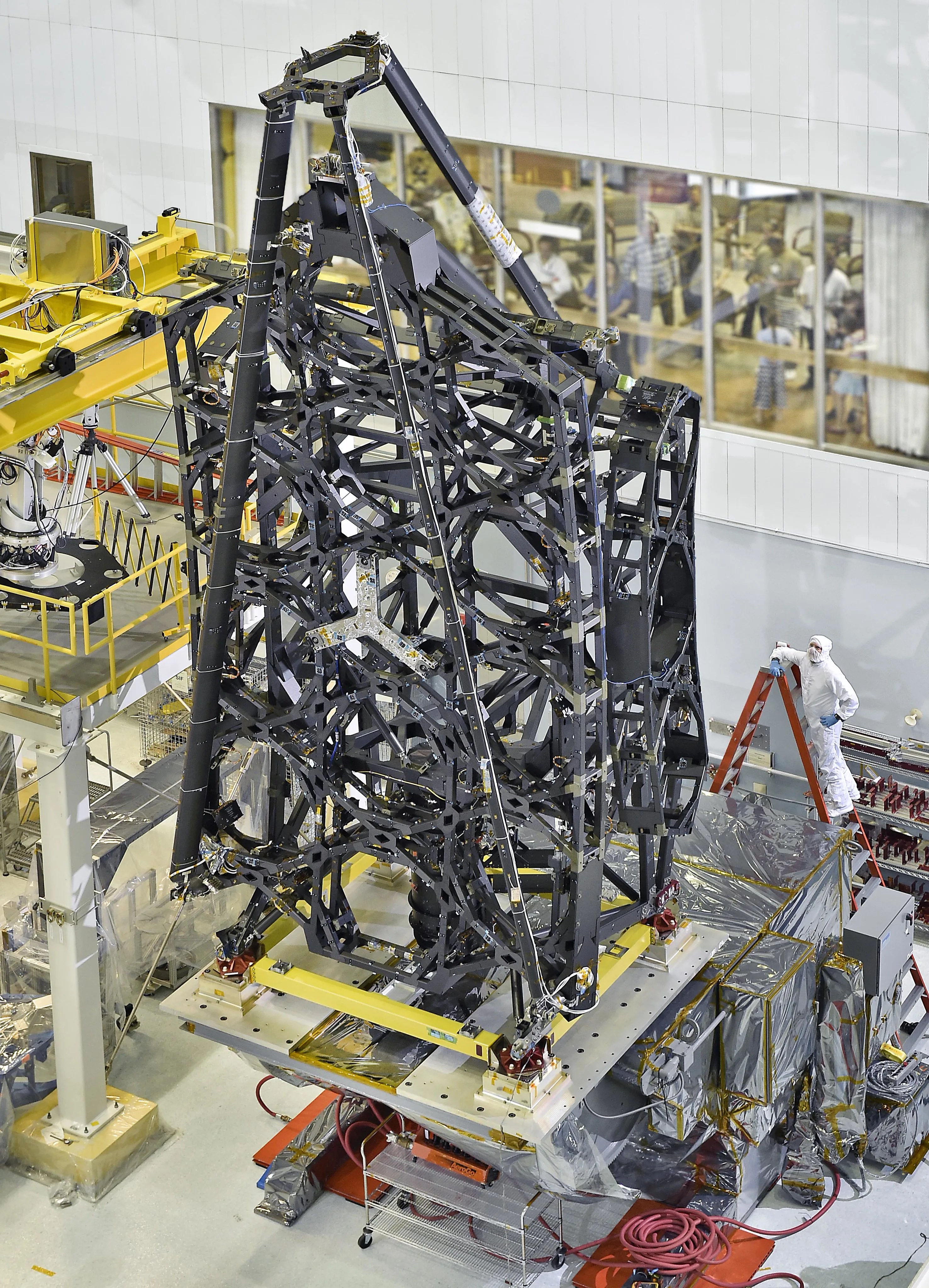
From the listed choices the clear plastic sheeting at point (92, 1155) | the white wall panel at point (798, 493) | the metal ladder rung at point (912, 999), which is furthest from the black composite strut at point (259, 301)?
the metal ladder rung at point (912, 999)

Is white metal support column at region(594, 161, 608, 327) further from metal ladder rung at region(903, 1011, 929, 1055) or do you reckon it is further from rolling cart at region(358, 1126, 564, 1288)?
rolling cart at region(358, 1126, 564, 1288)

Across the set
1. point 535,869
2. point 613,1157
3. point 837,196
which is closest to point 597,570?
point 535,869

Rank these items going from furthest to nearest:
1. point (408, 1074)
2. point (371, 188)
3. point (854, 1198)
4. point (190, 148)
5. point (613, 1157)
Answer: point (190, 148) < point (854, 1198) < point (613, 1157) < point (408, 1074) < point (371, 188)

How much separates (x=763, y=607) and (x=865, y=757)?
1.58m

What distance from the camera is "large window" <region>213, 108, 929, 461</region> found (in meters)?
13.4

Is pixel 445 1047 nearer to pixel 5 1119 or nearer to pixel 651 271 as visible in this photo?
pixel 5 1119

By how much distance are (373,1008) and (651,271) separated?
7734 millimetres

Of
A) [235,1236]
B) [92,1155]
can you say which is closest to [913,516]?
[235,1236]

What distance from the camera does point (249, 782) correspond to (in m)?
13.9

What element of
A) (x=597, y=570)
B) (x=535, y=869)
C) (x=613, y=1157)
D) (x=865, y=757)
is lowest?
(x=613, y=1157)

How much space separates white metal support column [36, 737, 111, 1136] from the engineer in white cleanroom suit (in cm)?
588

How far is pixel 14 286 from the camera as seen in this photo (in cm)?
1166

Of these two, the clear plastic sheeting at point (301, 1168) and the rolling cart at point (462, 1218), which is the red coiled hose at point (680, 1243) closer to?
the rolling cart at point (462, 1218)

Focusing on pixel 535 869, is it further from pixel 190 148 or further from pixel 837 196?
pixel 190 148
